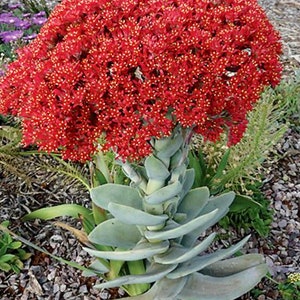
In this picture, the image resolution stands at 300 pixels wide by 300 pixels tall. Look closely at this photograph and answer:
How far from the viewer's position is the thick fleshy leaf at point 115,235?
6.37 feet

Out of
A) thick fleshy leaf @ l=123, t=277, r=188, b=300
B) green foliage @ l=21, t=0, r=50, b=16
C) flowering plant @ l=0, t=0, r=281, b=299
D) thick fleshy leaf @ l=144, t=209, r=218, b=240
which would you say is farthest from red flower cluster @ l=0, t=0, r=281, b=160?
green foliage @ l=21, t=0, r=50, b=16

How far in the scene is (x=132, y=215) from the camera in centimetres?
172

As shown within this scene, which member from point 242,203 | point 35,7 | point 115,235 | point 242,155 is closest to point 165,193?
point 115,235

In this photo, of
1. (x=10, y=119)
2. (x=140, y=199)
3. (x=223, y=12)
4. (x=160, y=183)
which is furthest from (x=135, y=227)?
(x=10, y=119)

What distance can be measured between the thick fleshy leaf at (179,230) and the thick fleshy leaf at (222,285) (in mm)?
302

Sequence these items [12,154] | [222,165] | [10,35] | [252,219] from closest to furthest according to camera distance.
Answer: [222,165] → [252,219] → [12,154] → [10,35]

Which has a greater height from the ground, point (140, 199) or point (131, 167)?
point (131, 167)

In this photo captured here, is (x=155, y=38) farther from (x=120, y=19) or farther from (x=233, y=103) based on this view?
(x=233, y=103)

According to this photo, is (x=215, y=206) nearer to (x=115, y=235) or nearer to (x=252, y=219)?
(x=115, y=235)

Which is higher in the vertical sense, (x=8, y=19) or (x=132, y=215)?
(x=132, y=215)

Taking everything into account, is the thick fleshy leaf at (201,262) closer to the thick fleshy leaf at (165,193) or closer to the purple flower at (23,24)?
the thick fleshy leaf at (165,193)

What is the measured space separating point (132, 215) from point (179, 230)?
144 mm

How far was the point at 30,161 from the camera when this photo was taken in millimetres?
2807

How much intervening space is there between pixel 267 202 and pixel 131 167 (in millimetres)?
1171
